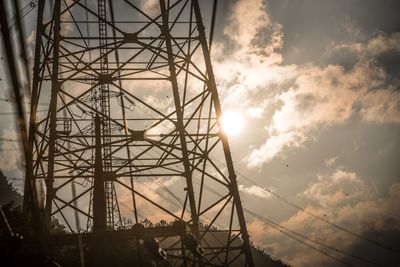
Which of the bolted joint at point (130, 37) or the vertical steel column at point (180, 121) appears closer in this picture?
the vertical steel column at point (180, 121)

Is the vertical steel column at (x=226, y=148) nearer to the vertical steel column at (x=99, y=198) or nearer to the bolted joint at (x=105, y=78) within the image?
the bolted joint at (x=105, y=78)

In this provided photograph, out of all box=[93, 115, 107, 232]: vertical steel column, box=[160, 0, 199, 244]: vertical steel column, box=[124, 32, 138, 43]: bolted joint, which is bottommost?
box=[93, 115, 107, 232]: vertical steel column

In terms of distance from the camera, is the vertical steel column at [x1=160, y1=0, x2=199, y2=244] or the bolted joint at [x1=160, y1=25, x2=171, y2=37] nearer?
the vertical steel column at [x1=160, y1=0, x2=199, y2=244]

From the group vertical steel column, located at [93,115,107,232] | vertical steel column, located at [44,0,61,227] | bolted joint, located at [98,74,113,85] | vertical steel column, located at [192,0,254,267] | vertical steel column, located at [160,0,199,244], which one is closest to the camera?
vertical steel column, located at [93,115,107,232]

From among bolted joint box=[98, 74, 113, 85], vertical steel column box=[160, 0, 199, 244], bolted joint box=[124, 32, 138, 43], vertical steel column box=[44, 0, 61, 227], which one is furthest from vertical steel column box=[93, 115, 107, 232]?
bolted joint box=[124, 32, 138, 43]

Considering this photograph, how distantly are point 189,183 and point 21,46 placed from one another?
21.1 ft

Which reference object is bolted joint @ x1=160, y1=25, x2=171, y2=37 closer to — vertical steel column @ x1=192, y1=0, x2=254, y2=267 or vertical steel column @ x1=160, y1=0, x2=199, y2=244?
vertical steel column @ x1=160, y1=0, x2=199, y2=244

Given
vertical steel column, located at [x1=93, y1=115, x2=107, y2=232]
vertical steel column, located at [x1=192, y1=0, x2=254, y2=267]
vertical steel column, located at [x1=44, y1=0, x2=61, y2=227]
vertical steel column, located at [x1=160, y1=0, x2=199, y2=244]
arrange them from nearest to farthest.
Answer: vertical steel column, located at [x1=93, y1=115, x2=107, y2=232] → vertical steel column, located at [x1=44, y1=0, x2=61, y2=227] → vertical steel column, located at [x1=192, y1=0, x2=254, y2=267] → vertical steel column, located at [x1=160, y1=0, x2=199, y2=244]

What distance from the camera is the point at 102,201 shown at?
564 cm

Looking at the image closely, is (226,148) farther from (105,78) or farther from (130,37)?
(130,37)

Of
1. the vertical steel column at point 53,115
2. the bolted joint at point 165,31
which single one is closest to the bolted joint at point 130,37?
the bolted joint at point 165,31

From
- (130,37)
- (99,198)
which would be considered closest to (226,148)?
(99,198)

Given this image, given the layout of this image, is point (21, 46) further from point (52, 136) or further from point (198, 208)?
point (198, 208)

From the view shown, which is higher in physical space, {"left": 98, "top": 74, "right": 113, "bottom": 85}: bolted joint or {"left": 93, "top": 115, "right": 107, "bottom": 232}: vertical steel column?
{"left": 98, "top": 74, "right": 113, "bottom": 85}: bolted joint
